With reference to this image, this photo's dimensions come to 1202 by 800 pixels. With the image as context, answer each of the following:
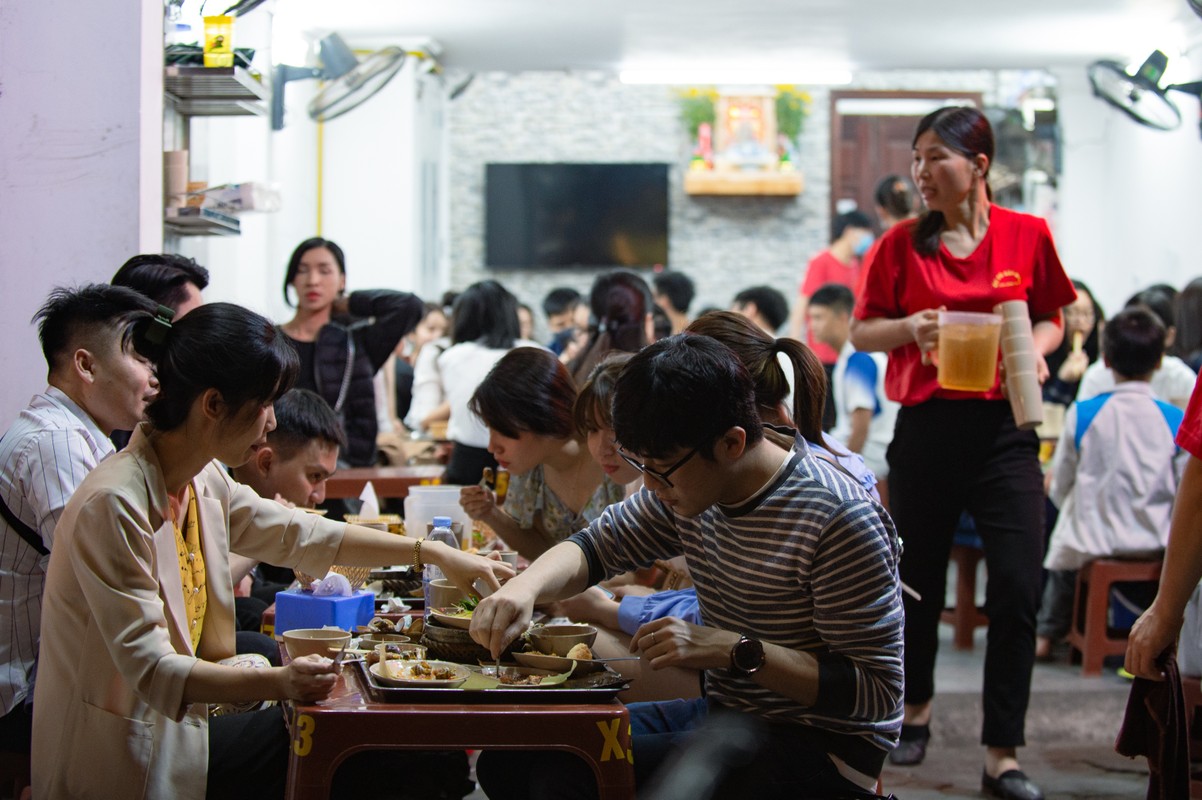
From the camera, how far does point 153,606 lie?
1909 millimetres

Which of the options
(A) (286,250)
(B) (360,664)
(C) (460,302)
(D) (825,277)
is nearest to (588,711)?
(B) (360,664)

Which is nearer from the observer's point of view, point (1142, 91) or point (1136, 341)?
point (1136, 341)

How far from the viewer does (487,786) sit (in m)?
2.37

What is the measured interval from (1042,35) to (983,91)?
4.17 m

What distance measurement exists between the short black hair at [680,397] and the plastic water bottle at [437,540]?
0.75 m

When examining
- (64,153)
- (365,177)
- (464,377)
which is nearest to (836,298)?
(464,377)

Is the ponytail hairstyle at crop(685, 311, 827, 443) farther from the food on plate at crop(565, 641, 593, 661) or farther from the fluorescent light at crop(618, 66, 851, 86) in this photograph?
the fluorescent light at crop(618, 66, 851, 86)

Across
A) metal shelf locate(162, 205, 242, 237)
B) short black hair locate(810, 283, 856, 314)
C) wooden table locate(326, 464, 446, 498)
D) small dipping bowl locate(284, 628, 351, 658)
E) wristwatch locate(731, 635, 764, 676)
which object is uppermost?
metal shelf locate(162, 205, 242, 237)

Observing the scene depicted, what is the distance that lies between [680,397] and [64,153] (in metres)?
2.39

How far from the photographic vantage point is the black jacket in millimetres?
4977

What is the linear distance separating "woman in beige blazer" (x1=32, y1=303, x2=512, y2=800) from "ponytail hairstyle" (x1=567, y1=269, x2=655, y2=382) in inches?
123

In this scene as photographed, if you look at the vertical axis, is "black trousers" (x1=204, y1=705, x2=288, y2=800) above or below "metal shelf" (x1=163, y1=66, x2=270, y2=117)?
below

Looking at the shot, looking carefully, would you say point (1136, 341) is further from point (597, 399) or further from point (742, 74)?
point (742, 74)

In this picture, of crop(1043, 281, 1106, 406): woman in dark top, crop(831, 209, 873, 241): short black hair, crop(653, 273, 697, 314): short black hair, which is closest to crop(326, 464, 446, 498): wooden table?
crop(1043, 281, 1106, 406): woman in dark top
